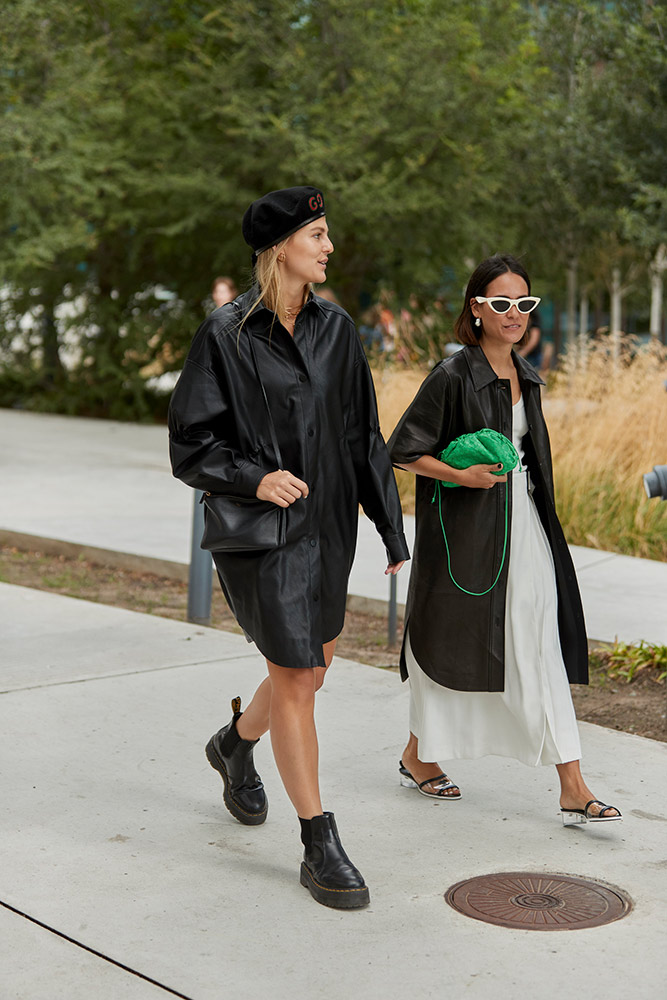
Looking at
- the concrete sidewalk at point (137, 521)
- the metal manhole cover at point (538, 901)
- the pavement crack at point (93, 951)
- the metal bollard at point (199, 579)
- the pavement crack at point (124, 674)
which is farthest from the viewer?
the concrete sidewalk at point (137, 521)

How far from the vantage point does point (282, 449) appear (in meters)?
3.65

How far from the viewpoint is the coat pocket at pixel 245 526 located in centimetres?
357

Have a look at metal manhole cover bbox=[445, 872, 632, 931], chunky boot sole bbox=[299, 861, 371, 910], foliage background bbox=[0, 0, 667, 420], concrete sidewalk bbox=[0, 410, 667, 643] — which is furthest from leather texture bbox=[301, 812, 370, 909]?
foliage background bbox=[0, 0, 667, 420]

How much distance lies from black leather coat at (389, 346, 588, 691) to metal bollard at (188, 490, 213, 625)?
2.65 metres

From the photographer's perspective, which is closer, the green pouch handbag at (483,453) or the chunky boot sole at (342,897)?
the chunky boot sole at (342,897)

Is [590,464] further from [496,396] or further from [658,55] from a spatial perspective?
[496,396]

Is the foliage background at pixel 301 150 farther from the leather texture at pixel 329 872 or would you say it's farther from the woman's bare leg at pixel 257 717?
the leather texture at pixel 329 872

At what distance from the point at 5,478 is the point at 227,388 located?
8.37m

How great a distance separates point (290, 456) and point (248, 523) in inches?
8.8

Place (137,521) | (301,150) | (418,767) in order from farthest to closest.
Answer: (301,150), (137,521), (418,767)

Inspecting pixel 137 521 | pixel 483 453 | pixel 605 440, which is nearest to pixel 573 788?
pixel 483 453

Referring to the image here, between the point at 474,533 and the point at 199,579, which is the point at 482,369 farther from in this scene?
the point at 199,579

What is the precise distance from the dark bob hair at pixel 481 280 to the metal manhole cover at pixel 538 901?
1679mm

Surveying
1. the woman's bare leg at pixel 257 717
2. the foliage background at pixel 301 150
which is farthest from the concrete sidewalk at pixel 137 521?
the woman's bare leg at pixel 257 717
